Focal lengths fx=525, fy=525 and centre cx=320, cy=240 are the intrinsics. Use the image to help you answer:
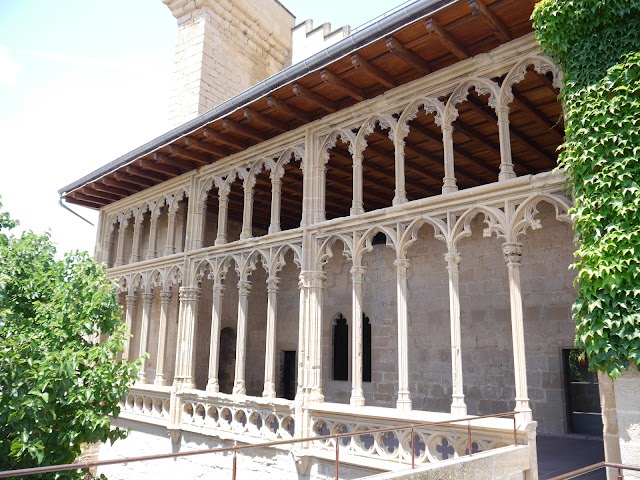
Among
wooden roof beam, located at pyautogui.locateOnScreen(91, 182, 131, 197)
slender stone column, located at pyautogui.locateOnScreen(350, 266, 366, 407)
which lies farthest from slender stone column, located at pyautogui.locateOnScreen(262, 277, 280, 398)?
wooden roof beam, located at pyautogui.locateOnScreen(91, 182, 131, 197)

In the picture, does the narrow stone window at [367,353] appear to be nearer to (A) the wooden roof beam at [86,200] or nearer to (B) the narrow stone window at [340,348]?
(B) the narrow stone window at [340,348]

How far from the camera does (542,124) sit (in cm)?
867

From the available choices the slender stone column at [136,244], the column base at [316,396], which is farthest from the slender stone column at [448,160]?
the slender stone column at [136,244]

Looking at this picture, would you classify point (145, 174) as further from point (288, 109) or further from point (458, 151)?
point (458, 151)

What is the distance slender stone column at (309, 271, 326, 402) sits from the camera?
308 inches

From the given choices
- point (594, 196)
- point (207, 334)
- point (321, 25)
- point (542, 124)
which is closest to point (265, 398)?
point (207, 334)

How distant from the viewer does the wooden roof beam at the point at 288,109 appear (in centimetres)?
815

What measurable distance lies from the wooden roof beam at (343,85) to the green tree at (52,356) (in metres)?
4.09

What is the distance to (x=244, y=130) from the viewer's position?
919cm

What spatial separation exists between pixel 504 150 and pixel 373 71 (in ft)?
6.87

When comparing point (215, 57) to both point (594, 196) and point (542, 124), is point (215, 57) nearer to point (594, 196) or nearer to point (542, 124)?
point (542, 124)

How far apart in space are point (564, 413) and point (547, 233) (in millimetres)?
3309

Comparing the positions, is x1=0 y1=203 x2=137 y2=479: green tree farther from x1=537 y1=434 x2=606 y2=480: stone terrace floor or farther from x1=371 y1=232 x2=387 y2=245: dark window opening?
x1=371 y1=232 x2=387 y2=245: dark window opening

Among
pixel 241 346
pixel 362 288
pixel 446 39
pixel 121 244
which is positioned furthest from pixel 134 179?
pixel 446 39
